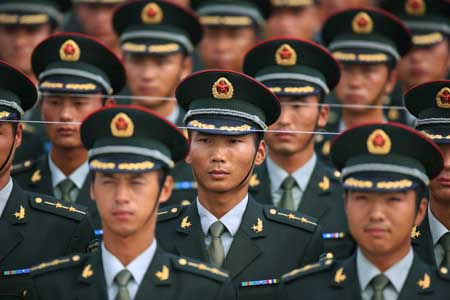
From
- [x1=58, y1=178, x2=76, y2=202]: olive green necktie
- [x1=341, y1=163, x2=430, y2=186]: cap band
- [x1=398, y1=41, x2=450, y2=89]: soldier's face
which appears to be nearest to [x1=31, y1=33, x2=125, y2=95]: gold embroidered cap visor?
[x1=58, y1=178, x2=76, y2=202]: olive green necktie

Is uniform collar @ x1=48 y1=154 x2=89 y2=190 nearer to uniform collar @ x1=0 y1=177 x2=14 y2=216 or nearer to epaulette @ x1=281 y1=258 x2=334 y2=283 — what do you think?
→ uniform collar @ x1=0 y1=177 x2=14 y2=216

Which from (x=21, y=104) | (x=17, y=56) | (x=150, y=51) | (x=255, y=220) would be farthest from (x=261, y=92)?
(x=17, y=56)

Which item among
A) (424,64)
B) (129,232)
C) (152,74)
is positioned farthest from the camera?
(424,64)

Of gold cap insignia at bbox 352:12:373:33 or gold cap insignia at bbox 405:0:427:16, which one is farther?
gold cap insignia at bbox 405:0:427:16

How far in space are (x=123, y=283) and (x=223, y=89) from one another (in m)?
2.06

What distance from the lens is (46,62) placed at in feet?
45.0

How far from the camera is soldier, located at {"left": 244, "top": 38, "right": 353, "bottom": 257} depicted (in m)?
13.4

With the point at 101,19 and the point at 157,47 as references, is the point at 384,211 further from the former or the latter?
the point at 101,19

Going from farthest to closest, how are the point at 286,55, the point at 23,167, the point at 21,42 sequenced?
the point at 21,42
the point at 23,167
the point at 286,55

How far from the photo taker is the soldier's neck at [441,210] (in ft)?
39.2

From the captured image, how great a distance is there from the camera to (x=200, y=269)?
1080 cm

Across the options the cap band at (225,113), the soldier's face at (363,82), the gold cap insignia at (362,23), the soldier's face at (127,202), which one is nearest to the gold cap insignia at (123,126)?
the soldier's face at (127,202)

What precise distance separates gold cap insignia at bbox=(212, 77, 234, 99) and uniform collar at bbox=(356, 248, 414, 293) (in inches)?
76.0

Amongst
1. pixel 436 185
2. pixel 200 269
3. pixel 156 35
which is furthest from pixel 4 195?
pixel 156 35
